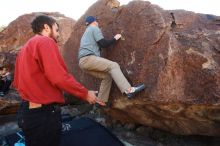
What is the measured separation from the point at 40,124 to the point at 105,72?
218cm

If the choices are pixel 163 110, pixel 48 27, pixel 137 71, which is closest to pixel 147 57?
pixel 137 71

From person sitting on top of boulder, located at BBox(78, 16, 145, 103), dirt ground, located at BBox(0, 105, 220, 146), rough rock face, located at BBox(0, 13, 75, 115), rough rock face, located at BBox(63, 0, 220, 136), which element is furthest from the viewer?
rough rock face, located at BBox(0, 13, 75, 115)

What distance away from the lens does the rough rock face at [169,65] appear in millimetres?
4559

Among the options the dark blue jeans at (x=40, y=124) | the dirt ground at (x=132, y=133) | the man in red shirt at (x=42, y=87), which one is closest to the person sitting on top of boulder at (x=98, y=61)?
the dirt ground at (x=132, y=133)

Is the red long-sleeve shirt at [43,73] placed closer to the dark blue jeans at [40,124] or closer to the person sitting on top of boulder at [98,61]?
the dark blue jeans at [40,124]

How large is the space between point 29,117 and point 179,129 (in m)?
2.98

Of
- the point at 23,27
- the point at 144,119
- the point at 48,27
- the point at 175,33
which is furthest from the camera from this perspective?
the point at 23,27

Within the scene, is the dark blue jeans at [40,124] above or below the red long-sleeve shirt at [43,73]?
below

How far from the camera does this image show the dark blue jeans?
135 inches

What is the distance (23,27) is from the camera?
930 cm

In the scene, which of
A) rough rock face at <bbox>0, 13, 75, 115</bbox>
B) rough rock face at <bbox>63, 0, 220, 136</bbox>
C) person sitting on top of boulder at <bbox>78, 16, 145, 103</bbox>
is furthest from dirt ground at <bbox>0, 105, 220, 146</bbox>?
rough rock face at <bbox>0, 13, 75, 115</bbox>

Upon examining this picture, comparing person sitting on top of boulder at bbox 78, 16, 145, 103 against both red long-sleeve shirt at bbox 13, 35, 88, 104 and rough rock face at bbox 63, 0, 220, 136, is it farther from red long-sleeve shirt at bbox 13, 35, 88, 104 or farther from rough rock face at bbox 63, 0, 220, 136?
red long-sleeve shirt at bbox 13, 35, 88, 104

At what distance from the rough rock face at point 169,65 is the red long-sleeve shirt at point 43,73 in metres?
1.72

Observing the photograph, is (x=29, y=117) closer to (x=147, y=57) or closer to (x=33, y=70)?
(x=33, y=70)
